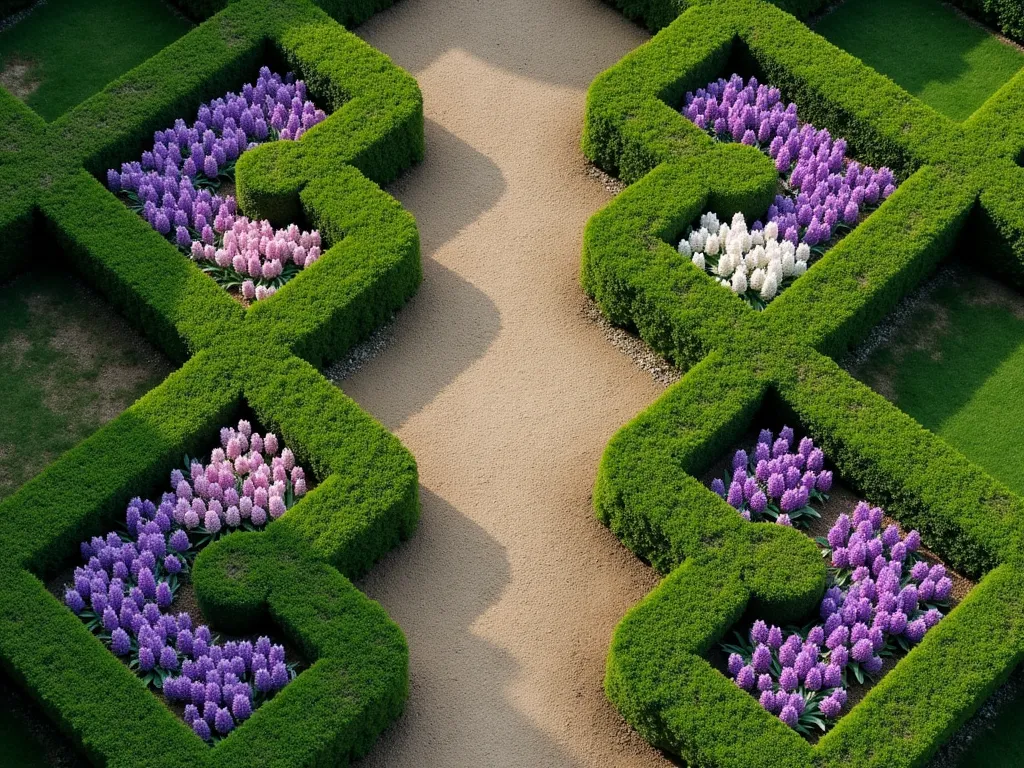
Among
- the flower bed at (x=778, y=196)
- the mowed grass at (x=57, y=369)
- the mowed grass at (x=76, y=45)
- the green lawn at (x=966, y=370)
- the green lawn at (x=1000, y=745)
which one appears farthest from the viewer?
the mowed grass at (x=76, y=45)

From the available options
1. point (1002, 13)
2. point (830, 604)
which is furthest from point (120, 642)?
point (1002, 13)

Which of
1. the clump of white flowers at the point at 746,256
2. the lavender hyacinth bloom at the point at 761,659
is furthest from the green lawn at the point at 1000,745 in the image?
the clump of white flowers at the point at 746,256

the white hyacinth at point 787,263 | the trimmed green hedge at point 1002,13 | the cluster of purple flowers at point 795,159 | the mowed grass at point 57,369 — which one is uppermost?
the trimmed green hedge at point 1002,13

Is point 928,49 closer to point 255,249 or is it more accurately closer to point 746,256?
point 746,256

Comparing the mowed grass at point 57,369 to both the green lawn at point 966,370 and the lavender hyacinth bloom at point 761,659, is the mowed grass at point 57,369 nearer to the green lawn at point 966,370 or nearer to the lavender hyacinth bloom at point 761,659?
the lavender hyacinth bloom at point 761,659

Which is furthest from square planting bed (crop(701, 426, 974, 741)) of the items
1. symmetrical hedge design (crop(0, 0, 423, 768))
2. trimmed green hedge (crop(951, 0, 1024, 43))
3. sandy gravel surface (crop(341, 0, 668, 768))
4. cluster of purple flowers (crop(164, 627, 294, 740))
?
trimmed green hedge (crop(951, 0, 1024, 43))

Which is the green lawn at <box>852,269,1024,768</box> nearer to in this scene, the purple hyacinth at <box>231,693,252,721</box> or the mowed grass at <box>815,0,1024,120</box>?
the mowed grass at <box>815,0,1024,120</box>
